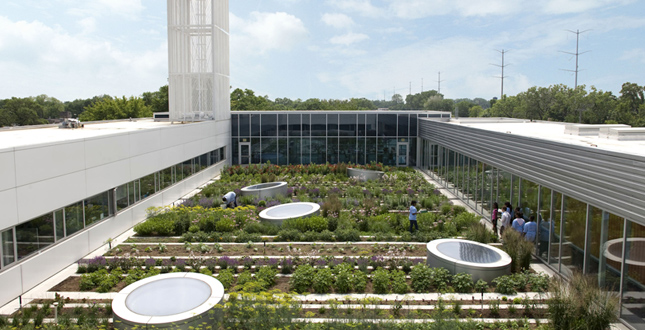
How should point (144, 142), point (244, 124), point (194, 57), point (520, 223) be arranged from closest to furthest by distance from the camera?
point (520, 223) → point (144, 142) → point (194, 57) → point (244, 124)

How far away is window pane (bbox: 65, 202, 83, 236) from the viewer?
13734 millimetres

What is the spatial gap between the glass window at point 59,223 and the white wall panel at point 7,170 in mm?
2283

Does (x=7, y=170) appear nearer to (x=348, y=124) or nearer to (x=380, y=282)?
(x=380, y=282)

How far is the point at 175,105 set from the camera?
1208 inches

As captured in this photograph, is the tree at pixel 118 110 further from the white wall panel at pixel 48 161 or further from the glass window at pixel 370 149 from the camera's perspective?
the white wall panel at pixel 48 161

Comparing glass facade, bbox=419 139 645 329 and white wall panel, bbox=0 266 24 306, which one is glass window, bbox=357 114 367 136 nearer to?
glass facade, bbox=419 139 645 329

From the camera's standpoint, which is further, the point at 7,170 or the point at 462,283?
the point at 462,283

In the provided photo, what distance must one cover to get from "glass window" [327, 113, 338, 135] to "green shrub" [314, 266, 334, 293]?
25.7 metres

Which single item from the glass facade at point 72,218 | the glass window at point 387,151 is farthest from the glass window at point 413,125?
the glass facade at point 72,218

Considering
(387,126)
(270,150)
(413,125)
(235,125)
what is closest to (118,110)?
(235,125)

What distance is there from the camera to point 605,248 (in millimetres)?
10883

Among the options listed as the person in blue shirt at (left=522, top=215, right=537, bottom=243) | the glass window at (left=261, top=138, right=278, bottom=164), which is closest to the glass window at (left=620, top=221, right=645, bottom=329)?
the person in blue shirt at (left=522, top=215, right=537, bottom=243)

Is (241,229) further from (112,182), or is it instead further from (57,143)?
(57,143)

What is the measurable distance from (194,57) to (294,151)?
10.4 meters
